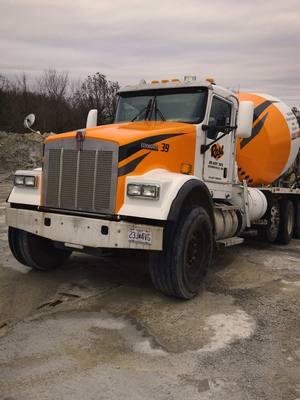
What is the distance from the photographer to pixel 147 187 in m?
4.72

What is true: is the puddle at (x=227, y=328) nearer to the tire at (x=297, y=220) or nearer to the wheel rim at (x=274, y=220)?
the wheel rim at (x=274, y=220)

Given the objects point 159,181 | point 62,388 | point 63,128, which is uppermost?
point 63,128

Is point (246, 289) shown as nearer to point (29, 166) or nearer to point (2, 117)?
point (29, 166)

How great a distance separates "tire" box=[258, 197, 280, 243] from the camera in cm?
915

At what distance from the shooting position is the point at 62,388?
10.6 ft

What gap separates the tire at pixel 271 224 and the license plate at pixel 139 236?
5.04 metres

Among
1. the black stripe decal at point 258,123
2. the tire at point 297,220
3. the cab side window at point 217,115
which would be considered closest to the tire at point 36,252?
the cab side window at point 217,115

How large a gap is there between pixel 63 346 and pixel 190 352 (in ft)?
3.56

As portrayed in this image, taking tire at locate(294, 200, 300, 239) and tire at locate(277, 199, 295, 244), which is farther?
tire at locate(294, 200, 300, 239)

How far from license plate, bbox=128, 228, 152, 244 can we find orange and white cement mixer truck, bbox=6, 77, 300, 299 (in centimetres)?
1

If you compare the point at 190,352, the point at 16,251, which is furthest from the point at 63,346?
the point at 16,251

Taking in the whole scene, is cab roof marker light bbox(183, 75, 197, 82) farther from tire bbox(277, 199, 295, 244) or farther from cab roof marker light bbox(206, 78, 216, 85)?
tire bbox(277, 199, 295, 244)

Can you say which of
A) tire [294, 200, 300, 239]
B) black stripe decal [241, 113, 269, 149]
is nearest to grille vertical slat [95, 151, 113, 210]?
black stripe decal [241, 113, 269, 149]

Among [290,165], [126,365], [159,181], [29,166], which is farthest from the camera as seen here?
[29,166]
